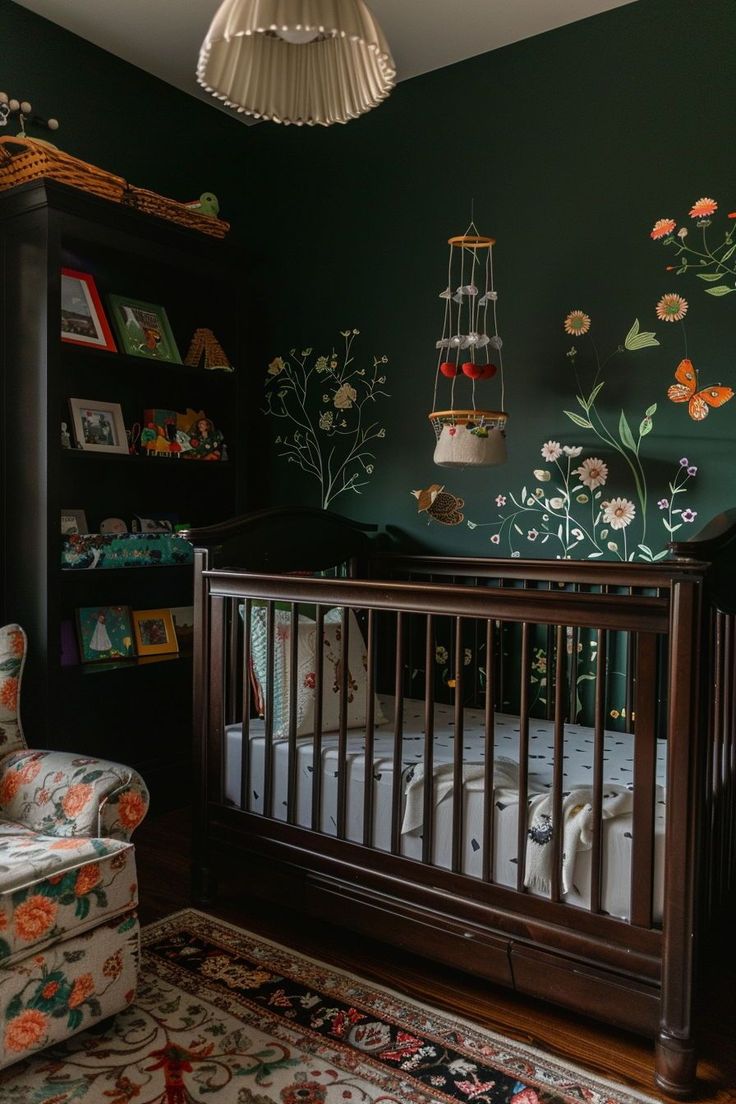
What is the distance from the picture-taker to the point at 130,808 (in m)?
1.79

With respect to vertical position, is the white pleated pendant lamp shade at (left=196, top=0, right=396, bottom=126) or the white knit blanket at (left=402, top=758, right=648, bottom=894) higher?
the white pleated pendant lamp shade at (left=196, top=0, right=396, bottom=126)

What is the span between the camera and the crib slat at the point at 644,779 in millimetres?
1552

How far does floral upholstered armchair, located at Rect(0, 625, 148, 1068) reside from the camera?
59.6 inches

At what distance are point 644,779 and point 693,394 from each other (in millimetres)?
1255

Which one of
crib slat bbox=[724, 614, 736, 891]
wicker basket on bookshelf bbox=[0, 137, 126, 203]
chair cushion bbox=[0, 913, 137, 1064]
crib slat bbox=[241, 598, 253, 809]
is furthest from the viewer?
wicker basket on bookshelf bbox=[0, 137, 126, 203]

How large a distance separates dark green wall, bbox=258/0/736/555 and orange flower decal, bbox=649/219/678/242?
20 millimetres

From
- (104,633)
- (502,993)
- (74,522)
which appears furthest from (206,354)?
(502,993)

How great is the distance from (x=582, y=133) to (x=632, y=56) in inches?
9.3

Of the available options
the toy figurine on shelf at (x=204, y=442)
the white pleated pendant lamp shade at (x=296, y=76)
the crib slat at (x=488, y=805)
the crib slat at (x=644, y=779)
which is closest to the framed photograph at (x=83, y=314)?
the toy figurine on shelf at (x=204, y=442)

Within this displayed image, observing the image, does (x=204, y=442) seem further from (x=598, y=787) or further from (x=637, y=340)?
(x=598, y=787)

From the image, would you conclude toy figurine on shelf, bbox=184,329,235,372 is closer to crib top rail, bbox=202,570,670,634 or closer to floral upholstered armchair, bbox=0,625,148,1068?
crib top rail, bbox=202,570,670,634

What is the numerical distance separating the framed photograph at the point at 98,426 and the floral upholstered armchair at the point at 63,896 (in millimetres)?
1144

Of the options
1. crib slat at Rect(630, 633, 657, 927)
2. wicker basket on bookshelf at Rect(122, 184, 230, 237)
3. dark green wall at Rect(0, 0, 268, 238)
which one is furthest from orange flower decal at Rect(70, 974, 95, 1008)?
dark green wall at Rect(0, 0, 268, 238)

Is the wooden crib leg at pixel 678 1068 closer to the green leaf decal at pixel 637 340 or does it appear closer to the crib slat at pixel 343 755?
the crib slat at pixel 343 755
